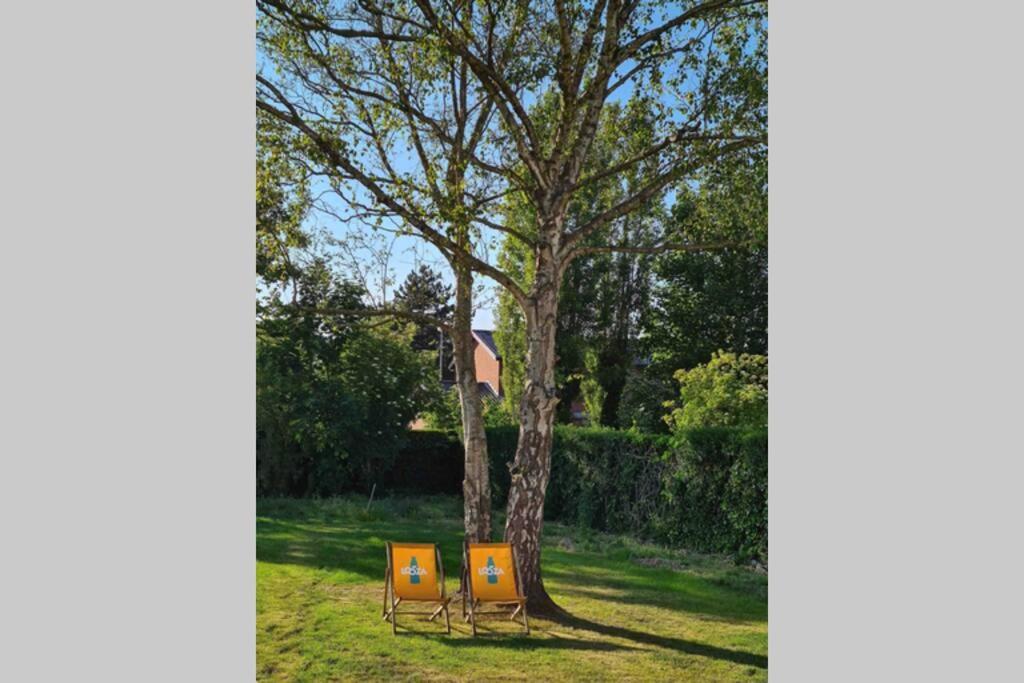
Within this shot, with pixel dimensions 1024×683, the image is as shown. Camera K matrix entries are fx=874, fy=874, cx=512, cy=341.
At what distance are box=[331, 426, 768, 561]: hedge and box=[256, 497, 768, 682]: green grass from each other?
14.4 inches

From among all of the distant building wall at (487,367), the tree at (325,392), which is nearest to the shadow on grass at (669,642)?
the distant building wall at (487,367)

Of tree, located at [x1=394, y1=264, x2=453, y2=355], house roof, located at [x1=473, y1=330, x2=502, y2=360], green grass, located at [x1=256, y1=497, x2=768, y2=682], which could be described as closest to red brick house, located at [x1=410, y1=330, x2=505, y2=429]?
house roof, located at [x1=473, y1=330, x2=502, y2=360]

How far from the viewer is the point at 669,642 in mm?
5715

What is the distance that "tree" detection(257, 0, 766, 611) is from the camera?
5969 millimetres

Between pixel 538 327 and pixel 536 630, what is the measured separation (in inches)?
80.7

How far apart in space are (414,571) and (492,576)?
517 mm

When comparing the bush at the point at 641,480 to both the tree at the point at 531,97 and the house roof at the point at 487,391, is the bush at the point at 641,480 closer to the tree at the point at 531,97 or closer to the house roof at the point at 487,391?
the house roof at the point at 487,391
